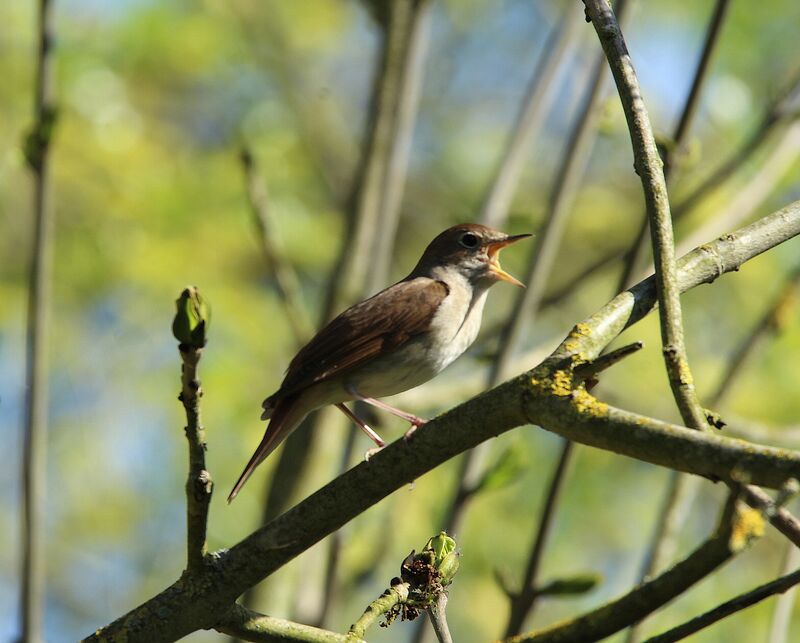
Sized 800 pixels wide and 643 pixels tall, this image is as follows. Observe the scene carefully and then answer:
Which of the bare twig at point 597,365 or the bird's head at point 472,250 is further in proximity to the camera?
the bird's head at point 472,250

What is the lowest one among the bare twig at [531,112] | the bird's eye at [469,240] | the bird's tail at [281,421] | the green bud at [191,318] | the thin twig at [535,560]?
the green bud at [191,318]

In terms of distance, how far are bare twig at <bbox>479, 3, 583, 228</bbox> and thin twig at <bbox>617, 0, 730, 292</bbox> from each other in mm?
1105

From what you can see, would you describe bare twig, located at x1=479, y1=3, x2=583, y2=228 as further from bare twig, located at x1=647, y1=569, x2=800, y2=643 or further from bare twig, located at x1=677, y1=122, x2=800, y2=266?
bare twig, located at x1=647, y1=569, x2=800, y2=643

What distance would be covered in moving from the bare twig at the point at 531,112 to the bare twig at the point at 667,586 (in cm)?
362

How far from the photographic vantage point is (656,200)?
2818mm

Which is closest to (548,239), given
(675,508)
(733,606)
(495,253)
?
(495,253)

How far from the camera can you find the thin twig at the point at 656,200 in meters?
2.54

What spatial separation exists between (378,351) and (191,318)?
253cm

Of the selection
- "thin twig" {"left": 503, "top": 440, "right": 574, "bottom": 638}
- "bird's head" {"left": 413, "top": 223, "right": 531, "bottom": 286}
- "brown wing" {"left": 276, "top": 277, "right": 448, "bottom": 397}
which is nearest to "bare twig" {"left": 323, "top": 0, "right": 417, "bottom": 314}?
"bird's head" {"left": 413, "top": 223, "right": 531, "bottom": 286}

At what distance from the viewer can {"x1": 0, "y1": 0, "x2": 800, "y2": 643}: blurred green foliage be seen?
717 centimetres

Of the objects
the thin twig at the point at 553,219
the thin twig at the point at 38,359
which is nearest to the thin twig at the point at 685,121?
the thin twig at the point at 553,219

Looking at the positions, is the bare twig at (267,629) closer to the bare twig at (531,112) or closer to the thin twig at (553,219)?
the thin twig at (553,219)

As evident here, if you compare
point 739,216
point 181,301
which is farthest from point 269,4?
point 181,301

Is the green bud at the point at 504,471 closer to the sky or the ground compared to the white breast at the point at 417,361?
closer to the ground
